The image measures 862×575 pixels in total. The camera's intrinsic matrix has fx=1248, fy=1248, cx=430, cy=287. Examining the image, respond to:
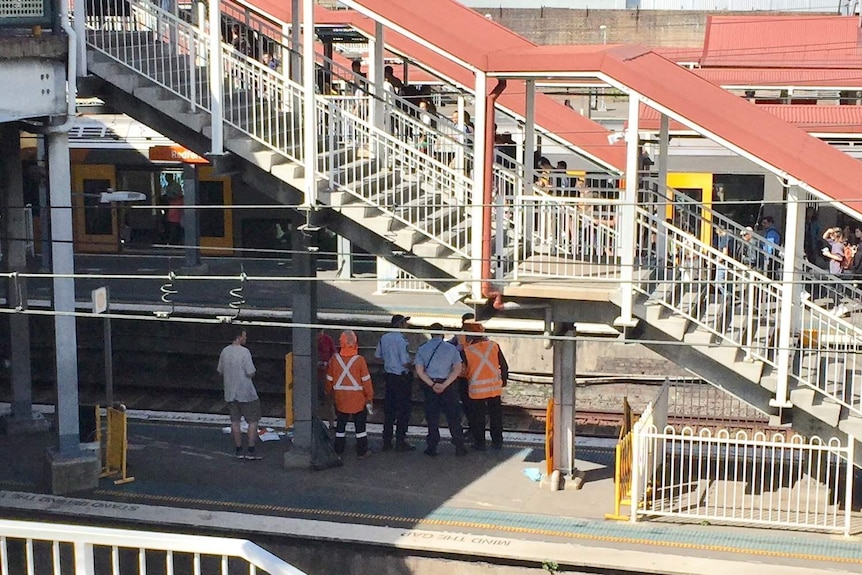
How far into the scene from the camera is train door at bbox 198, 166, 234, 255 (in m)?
26.3

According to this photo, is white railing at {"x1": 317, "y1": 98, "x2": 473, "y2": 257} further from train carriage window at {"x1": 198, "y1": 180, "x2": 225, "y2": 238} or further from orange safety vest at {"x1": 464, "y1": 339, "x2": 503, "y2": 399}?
train carriage window at {"x1": 198, "y1": 180, "x2": 225, "y2": 238}

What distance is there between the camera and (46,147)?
1283 centimetres

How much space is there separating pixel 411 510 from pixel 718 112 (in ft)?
15.9

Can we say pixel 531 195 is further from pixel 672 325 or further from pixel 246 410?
pixel 246 410

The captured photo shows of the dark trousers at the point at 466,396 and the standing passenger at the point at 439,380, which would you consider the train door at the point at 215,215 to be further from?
the standing passenger at the point at 439,380

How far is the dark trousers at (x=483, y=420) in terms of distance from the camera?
46.6 feet

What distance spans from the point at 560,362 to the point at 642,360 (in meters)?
6.87

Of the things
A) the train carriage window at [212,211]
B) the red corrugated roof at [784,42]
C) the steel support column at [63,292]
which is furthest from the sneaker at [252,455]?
the red corrugated roof at [784,42]

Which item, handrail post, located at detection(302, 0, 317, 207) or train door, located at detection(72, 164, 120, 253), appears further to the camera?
train door, located at detection(72, 164, 120, 253)

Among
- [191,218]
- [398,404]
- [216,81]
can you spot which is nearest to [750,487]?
[398,404]

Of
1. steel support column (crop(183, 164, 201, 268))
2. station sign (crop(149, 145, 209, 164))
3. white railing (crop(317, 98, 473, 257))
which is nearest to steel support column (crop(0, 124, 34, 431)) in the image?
white railing (crop(317, 98, 473, 257))

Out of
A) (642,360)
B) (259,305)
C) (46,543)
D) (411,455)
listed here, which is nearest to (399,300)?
(259,305)

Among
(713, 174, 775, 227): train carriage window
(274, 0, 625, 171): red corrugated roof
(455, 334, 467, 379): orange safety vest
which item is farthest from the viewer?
(713, 174, 775, 227): train carriage window

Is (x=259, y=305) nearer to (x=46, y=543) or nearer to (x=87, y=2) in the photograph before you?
(x=87, y=2)
